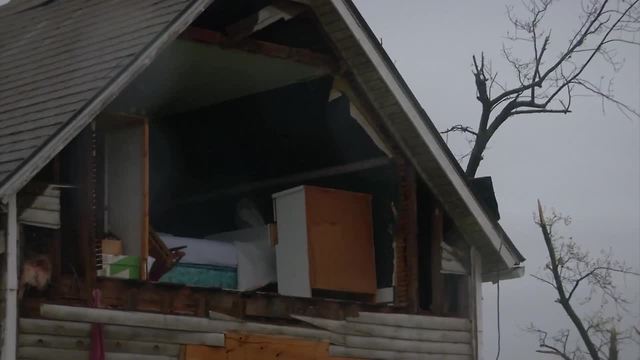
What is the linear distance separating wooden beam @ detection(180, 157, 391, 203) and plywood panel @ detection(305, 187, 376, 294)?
0.28m

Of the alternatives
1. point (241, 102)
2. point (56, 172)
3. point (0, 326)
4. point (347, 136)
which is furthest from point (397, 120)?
point (0, 326)

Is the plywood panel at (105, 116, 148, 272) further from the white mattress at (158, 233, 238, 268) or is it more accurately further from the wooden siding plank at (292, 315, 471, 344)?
the wooden siding plank at (292, 315, 471, 344)

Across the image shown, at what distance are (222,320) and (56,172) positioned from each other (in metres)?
1.92

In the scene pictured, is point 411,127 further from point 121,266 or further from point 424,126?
point 121,266

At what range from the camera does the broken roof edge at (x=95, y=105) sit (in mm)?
9773

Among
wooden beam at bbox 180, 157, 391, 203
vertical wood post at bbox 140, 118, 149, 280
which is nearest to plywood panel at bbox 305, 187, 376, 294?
wooden beam at bbox 180, 157, 391, 203

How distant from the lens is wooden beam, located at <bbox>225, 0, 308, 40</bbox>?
39.3 feet

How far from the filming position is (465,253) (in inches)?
529

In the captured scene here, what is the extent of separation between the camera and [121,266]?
11.5 meters

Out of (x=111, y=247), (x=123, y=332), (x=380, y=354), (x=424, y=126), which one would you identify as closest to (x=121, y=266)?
(x=111, y=247)

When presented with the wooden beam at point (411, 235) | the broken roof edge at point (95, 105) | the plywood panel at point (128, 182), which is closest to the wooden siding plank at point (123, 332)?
the plywood panel at point (128, 182)

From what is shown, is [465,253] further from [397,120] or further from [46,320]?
[46,320]

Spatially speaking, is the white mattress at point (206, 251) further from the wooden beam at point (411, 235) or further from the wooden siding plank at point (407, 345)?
the wooden beam at point (411, 235)

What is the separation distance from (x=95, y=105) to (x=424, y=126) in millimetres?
3418
